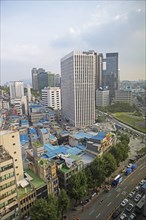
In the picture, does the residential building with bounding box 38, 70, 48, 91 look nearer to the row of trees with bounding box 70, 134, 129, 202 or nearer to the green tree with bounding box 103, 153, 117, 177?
the row of trees with bounding box 70, 134, 129, 202

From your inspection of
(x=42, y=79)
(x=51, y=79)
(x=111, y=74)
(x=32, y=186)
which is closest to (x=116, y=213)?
(x=32, y=186)

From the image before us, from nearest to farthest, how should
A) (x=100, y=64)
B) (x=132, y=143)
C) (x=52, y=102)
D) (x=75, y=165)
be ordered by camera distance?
(x=75, y=165)
(x=132, y=143)
(x=52, y=102)
(x=100, y=64)

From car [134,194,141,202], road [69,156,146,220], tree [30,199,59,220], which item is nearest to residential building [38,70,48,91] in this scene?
road [69,156,146,220]

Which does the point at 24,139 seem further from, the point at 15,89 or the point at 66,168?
the point at 15,89

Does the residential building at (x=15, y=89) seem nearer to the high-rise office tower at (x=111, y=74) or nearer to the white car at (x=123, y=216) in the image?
the high-rise office tower at (x=111, y=74)

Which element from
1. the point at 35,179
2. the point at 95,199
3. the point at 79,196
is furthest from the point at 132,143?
the point at 35,179

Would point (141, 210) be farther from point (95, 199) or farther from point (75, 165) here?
point (75, 165)

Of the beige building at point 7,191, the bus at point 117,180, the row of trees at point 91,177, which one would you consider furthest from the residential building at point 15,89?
the beige building at point 7,191
